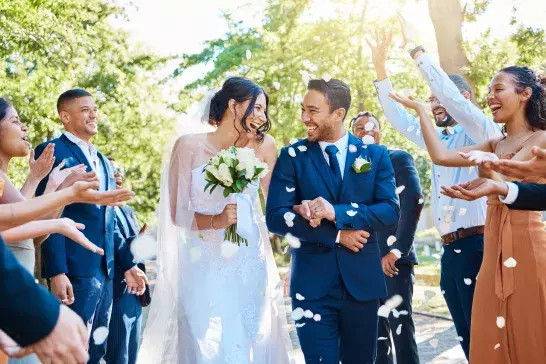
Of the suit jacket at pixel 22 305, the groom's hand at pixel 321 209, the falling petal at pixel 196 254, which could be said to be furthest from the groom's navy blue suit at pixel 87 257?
the suit jacket at pixel 22 305

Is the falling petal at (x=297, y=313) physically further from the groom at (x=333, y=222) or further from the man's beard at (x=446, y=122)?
the man's beard at (x=446, y=122)

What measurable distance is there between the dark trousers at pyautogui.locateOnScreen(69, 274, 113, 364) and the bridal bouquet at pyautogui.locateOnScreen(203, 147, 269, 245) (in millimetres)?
1366

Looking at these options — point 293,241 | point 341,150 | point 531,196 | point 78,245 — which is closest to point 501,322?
point 531,196

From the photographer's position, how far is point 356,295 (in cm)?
477

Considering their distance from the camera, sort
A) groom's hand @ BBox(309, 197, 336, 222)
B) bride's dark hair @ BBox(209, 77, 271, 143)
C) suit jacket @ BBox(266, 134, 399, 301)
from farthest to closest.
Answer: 1. bride's dark hair @ BBox(209, 77, 271, 143)
2. suit jacket @ BBox(266, 134, 399, 301)
3. groom's hand @ BBox(309, 197, 336, 222)

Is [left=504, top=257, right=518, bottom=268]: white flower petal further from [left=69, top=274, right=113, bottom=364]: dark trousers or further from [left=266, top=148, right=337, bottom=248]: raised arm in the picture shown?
Answer: [left=69, top=274, right=113, bottom=364]: dark trousers

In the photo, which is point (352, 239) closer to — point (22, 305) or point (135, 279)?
point (135, 279)

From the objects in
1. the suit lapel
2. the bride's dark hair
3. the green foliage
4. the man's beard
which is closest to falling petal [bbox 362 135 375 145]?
the man's beard

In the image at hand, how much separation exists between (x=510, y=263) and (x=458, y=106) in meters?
1.48

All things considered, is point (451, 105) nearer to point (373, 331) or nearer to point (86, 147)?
point (373, 331)

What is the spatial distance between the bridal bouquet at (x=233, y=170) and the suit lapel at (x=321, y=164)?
0.33m

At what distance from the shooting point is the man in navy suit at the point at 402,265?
20.9ft

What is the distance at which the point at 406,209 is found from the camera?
6.61m

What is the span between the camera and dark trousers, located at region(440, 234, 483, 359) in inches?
225
